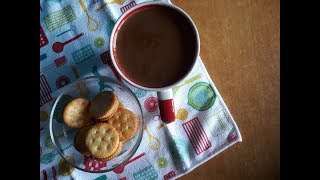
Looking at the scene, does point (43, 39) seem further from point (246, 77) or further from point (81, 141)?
point (246, 77)

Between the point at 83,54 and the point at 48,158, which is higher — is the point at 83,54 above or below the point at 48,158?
above

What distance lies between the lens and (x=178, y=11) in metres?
0.63

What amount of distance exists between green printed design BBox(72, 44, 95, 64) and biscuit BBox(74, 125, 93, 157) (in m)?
0.14

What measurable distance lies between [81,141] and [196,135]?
0.24 meters

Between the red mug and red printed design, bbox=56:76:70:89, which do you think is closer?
the red mug

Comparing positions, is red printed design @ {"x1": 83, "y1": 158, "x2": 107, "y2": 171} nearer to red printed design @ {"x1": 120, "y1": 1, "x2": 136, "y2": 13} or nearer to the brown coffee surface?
the brown coffee surface

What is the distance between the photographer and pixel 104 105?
68 centimetres

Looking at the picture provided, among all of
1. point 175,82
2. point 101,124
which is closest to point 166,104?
point 175,82

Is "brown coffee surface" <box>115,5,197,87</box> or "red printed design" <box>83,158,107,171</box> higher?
"brown coffee surface" <box>115,5,197,87</box>

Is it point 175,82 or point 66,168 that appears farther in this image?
point 66,168

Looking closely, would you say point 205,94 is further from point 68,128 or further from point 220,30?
point 68,128

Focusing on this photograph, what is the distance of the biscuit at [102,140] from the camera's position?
684 mm

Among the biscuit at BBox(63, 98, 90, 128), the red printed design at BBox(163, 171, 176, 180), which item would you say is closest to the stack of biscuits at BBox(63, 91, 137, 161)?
the biscuit at BBox(63, 98, 90, 128)

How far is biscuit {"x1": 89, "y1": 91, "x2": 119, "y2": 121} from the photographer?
674 millimetres
